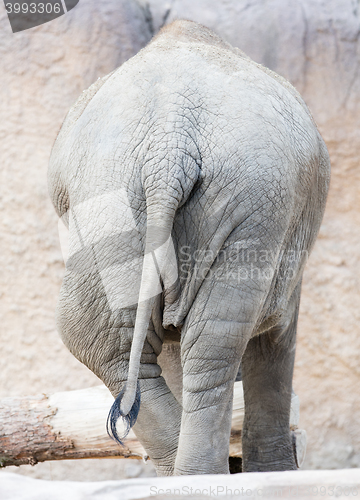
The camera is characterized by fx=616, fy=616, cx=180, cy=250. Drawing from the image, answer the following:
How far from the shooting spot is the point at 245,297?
1729mm

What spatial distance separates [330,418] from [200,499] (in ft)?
12.1

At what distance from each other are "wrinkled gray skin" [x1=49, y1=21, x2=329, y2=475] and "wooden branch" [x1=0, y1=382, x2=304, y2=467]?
35.2 inches

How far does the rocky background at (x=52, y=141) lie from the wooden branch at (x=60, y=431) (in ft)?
4.47

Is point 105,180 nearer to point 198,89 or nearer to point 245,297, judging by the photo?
point 198,89

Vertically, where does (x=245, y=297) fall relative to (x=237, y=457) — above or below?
above

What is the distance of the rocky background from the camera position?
423 cm

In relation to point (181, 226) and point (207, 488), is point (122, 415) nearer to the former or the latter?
point (181, 226)

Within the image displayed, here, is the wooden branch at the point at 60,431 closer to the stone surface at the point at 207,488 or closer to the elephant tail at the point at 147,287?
the elephant tail at the point at 147,287

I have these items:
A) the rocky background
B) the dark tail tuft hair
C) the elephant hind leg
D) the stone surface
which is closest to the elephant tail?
the dark tail tuft hair

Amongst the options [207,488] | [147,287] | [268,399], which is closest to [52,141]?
[268,399]

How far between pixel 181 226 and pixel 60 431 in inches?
57.7

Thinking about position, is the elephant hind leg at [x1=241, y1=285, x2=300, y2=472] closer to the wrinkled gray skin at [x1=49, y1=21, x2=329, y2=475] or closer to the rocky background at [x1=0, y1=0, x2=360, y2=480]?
the wrinkled gray skin at [x1=49, y1=21, x2=329, y2=475]

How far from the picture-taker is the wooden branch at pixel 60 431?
2748mm

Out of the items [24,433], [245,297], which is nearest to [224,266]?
[245,297]
